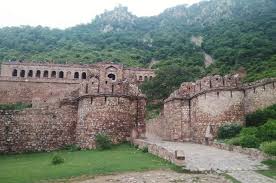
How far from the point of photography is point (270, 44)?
→ 62.5 meters

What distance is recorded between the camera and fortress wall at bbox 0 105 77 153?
19.4 metres

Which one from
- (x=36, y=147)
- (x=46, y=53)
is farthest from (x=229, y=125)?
(x=46, y=53)

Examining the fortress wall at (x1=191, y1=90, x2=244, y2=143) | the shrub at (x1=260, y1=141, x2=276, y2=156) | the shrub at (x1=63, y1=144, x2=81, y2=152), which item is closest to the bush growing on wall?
the shrub at (x1=260, y1=141, x2=276, y2=156)

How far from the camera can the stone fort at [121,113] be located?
744 inches

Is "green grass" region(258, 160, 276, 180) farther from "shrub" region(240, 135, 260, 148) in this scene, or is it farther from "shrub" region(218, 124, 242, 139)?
"shrub" region(218, 124, 242, 139)

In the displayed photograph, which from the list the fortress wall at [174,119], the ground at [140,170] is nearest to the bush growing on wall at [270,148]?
the ground at [140,170]

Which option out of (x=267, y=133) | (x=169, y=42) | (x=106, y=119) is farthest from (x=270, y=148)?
(x=169, y=42)

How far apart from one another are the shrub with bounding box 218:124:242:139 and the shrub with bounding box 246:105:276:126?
2211 mm

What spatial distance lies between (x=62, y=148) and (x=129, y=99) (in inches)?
170

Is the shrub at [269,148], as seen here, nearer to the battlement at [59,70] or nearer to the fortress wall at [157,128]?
the fortress wall at [157,128]

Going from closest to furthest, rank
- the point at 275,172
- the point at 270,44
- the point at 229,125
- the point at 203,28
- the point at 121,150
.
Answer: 1. the point at 275,172
2. the point at 121,150
3. the point at 229,125
4. the point at 270,44
5. the point at 203,28

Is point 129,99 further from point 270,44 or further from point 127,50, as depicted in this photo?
point 127,50

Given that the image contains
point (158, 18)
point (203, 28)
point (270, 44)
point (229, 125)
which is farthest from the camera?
point (158, 18)

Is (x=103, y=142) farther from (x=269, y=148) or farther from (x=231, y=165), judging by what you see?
(x=269, y=148)
